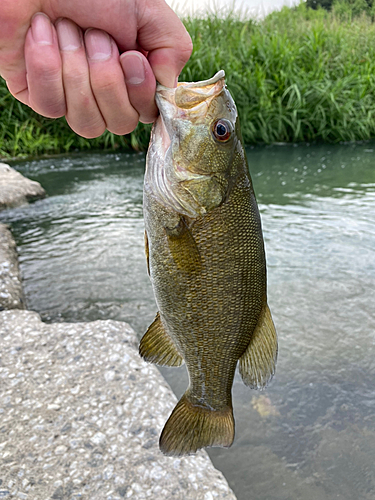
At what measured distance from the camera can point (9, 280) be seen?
13.9 ft

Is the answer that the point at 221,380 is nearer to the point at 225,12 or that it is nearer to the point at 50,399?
the point at 50,399

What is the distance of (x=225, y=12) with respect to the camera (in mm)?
13398

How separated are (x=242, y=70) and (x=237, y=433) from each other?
428 inches

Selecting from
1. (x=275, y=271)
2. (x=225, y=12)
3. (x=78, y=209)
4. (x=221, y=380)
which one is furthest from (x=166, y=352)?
(x=225, y=12)

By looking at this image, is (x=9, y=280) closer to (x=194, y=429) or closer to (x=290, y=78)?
(x=194, y=429)

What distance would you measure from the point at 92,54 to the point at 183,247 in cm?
65

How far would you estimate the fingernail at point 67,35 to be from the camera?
1366 mm

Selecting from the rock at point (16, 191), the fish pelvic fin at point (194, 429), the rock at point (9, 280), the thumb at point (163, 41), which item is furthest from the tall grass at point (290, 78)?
the fish pelvic fin at point (194, 429)

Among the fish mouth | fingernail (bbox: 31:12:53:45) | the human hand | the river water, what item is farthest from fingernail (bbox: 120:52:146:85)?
the river water

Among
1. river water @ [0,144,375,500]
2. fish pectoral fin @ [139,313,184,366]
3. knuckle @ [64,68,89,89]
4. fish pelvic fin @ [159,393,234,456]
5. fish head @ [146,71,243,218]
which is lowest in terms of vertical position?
river water @ [0,144,375,500]

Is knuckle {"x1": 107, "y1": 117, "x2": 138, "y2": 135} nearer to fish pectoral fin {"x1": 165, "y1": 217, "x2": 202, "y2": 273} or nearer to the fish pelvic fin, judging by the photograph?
fish pectoral fin {"x1": 165, "y1": 217, "x2": 202, "y2": 273}

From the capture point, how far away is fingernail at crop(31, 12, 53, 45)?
1.31 meters

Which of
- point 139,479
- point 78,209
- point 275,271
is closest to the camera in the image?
point 139,479

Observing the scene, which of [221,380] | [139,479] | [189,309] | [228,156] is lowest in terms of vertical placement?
[139,479]
